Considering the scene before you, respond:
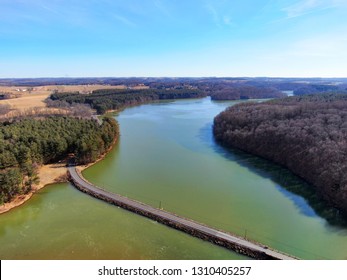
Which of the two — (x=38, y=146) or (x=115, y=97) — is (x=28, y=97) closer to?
(x=115, y=97)

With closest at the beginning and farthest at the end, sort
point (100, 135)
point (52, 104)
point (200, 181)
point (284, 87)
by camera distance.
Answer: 1. point (200, 181)
2. point (100, 135)
3. point (52, 104)
4. point (284, 87)

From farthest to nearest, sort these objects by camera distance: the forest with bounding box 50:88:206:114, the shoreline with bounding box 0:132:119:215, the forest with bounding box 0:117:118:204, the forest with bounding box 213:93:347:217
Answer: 1. the forest with bounding box 50:88:206:114
2. the forest with bounding box 0:117:118:204
3. the forest with bounding box 213:93:347:217
4. the shoreline with bounding box 0:132:119:215

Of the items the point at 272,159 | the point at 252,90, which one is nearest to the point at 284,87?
the point at 252,90

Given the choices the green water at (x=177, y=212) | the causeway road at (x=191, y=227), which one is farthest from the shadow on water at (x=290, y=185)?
the causeway road at (x=191, y=227)

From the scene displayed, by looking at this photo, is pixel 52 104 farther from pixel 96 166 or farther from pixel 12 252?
pixel 12 252

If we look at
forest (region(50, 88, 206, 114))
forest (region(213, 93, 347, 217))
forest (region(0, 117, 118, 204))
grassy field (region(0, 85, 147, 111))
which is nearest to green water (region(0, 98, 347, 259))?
forest (region(213, 93, 347, 217))

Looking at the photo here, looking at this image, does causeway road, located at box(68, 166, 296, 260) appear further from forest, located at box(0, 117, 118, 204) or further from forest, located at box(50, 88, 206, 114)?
forest, located at box(50, 88, 206, 114)

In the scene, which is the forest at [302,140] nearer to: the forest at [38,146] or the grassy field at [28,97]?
the forest at [38,146]
